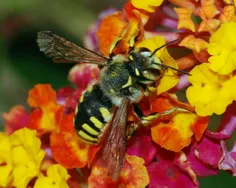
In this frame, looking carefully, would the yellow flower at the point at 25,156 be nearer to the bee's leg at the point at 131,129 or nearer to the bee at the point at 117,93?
the bee at the point at 117,93

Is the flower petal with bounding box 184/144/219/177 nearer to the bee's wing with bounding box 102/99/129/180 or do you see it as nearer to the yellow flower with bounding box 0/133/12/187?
the bee's wing with bounding box 102/99/129/180

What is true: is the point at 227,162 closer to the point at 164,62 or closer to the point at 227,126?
the point at 227,126

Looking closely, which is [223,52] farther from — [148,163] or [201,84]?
[148,163]

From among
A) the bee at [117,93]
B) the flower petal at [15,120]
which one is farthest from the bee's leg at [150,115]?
the flower petal at [15,120]

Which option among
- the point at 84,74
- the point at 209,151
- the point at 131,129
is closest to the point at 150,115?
the point at 131,129

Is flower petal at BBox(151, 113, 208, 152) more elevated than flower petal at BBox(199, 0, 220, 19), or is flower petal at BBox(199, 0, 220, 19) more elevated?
flower petal at BBox(199, 0, 220, 19)

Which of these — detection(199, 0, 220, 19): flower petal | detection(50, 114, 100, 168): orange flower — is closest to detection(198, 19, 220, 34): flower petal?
detection(199, 0, 220, 19): flower petal
